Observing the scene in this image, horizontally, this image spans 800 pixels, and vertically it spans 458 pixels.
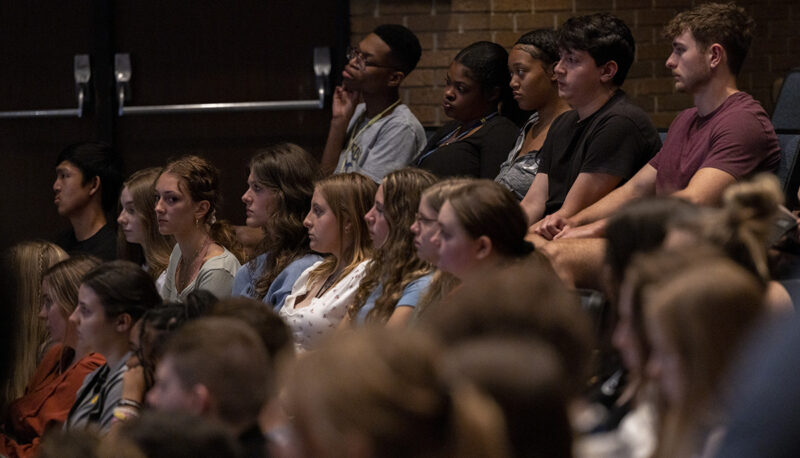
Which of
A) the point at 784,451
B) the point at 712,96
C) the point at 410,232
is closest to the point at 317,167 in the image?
the point at 410,232

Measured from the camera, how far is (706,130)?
305 cm

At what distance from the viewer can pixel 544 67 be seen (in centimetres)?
369

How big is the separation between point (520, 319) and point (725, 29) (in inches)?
75.1

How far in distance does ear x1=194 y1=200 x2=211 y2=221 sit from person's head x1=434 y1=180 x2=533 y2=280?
1.49 meters

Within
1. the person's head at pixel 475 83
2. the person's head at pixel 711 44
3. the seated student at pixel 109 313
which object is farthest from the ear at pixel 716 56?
the seated student at pixel 109 313

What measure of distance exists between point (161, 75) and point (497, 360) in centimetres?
406

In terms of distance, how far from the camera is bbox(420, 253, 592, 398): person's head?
1438 millimetres

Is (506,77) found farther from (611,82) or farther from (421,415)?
(421,415)

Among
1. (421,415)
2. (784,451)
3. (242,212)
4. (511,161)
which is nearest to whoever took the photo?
(421,415)

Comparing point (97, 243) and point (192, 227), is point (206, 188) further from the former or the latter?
point (97, 243)

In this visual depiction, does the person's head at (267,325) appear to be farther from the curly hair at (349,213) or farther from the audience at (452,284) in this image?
the curly hair at (349,213)

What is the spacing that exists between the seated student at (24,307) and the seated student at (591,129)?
1604 millimetres

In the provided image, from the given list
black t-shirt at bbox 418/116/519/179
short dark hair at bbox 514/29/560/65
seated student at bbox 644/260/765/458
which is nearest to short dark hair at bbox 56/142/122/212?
black t-shirt at bbox 418/116/519/179

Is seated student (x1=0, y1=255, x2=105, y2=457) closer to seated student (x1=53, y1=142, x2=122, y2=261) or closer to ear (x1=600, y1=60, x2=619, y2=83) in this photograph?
seated student (x1=53, y1=142, x2=122, y2=261)
